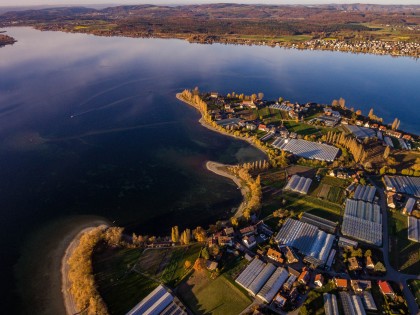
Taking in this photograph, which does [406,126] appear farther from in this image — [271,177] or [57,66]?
[57,66]

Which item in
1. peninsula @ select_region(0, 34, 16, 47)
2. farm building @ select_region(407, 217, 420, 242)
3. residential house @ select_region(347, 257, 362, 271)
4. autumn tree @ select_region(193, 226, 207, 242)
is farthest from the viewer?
peninsula @ select_region(0, 34, 16, 47)

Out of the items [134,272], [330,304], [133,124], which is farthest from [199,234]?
[133,124]

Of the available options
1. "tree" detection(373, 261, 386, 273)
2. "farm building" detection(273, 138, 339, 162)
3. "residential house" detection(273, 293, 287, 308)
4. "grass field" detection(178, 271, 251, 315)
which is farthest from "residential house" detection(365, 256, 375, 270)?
"farm building" detection(273, 138, 339, 162)

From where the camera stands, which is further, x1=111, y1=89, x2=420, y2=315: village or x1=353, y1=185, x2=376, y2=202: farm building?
x1=353, y1=185, x2=376, y2=202: farm building

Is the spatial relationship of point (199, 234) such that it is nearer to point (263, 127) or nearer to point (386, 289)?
point (386, 289)

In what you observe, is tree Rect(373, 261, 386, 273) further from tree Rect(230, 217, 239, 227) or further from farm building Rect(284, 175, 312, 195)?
tree Rect(230, 217, 239, 227)

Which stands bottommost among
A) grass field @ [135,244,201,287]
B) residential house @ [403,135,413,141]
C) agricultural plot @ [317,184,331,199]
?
grass field @ [135,244,201,287]

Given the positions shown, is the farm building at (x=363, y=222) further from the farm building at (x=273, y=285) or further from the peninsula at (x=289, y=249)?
the farm building at (x=273, y=285)

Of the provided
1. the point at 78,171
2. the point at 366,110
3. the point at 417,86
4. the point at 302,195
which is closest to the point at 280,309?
the point at 302,195
